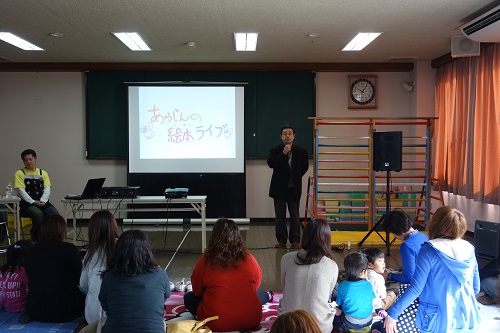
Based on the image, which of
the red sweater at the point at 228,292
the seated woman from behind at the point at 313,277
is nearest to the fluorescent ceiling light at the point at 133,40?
the red sweater at the point at 228,292

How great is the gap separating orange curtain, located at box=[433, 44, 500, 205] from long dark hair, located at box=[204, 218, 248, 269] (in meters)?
4.54

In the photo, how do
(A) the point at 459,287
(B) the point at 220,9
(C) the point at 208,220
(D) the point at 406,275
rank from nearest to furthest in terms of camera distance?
(A) the point at 459,287
(D) the point at 406,275
(B) the point at 220,9
(C) the point at 208,220

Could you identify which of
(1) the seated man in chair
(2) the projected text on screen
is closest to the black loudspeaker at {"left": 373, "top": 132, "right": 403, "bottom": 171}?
(2) the projected text on screen

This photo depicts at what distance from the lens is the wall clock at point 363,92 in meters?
9.08

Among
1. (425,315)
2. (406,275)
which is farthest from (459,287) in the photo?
(406,275)

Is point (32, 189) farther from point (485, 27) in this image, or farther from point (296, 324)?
point (296, 324)

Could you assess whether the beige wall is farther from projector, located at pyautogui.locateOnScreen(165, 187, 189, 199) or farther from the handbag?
the handbag

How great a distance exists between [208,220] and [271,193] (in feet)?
7.56

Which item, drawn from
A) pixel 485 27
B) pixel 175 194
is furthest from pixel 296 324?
pixel 485 27

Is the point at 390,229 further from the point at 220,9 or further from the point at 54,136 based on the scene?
the point at 54,136

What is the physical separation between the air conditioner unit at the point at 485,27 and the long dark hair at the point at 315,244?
11.4ft

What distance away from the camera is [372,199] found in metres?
7.27

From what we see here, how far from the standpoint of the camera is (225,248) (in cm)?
334

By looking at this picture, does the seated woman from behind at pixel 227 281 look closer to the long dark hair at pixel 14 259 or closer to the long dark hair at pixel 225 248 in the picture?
the long dark hair at pixel 225 248
